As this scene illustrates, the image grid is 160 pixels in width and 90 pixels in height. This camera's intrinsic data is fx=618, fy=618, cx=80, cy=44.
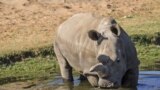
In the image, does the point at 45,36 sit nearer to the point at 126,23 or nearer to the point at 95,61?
the point at 126,23

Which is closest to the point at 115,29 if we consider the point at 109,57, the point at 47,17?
the point at 109,57

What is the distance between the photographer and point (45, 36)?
1742cm

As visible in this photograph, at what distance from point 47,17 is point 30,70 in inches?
272

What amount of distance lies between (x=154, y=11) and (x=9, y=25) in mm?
5261

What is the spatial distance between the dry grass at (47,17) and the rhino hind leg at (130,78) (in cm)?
469

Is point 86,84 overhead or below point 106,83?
below

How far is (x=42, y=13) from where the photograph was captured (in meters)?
21.5

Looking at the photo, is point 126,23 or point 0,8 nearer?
point 126,23

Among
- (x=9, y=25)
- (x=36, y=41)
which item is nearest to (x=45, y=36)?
(x=36, y=41)

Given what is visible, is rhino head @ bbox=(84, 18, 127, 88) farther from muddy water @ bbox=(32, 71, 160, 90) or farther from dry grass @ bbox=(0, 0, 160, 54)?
dry grass @ bbox=(0, 0, 160, 54)

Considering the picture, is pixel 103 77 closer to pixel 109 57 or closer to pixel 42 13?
pixel 109 57

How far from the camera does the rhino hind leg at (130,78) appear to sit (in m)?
11.1

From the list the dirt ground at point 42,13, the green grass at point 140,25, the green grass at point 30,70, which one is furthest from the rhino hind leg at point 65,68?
the green grass at point 140,25

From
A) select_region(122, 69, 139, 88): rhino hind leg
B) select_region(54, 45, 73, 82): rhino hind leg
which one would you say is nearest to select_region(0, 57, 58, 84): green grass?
select_region(54, 45, 73, 82): rhino hind leg
